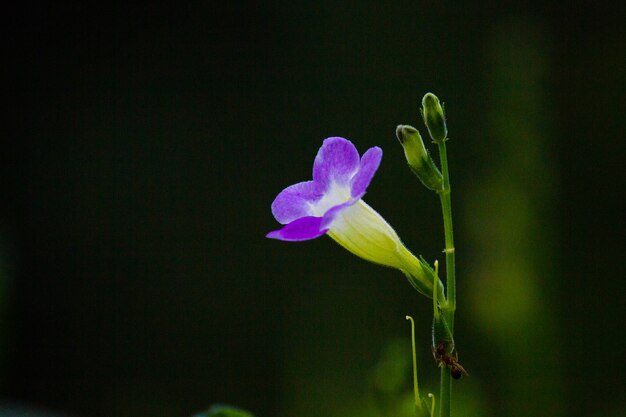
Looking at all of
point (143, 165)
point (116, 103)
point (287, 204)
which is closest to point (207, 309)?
point (143, 165)

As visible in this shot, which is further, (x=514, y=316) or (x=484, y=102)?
(x=484, y=102)

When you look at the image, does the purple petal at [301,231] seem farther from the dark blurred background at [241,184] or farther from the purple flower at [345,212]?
the dark blurred background at [241,184]

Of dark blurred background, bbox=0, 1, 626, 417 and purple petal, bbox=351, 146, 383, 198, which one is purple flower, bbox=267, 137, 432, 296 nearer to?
purple petal, bbox=351, 146, 383, 198

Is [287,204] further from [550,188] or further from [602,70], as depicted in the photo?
[602,70]

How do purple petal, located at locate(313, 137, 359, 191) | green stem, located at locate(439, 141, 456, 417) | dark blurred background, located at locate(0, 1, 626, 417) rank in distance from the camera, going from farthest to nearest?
dark blurred background, located at locate(0, 1, 626, 417) → purple petal, located at locate(313, 137, 359, 191) → green stem, located at locate(439, 141, 456, 417)

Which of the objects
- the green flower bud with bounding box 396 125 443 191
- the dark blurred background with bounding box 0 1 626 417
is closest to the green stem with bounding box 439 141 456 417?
the green flower bud with bounding box 396 125 443 191

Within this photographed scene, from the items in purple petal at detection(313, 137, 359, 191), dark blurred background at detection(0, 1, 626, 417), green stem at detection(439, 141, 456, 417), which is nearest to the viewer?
green stem at detection(439, 141, 456, 417)
